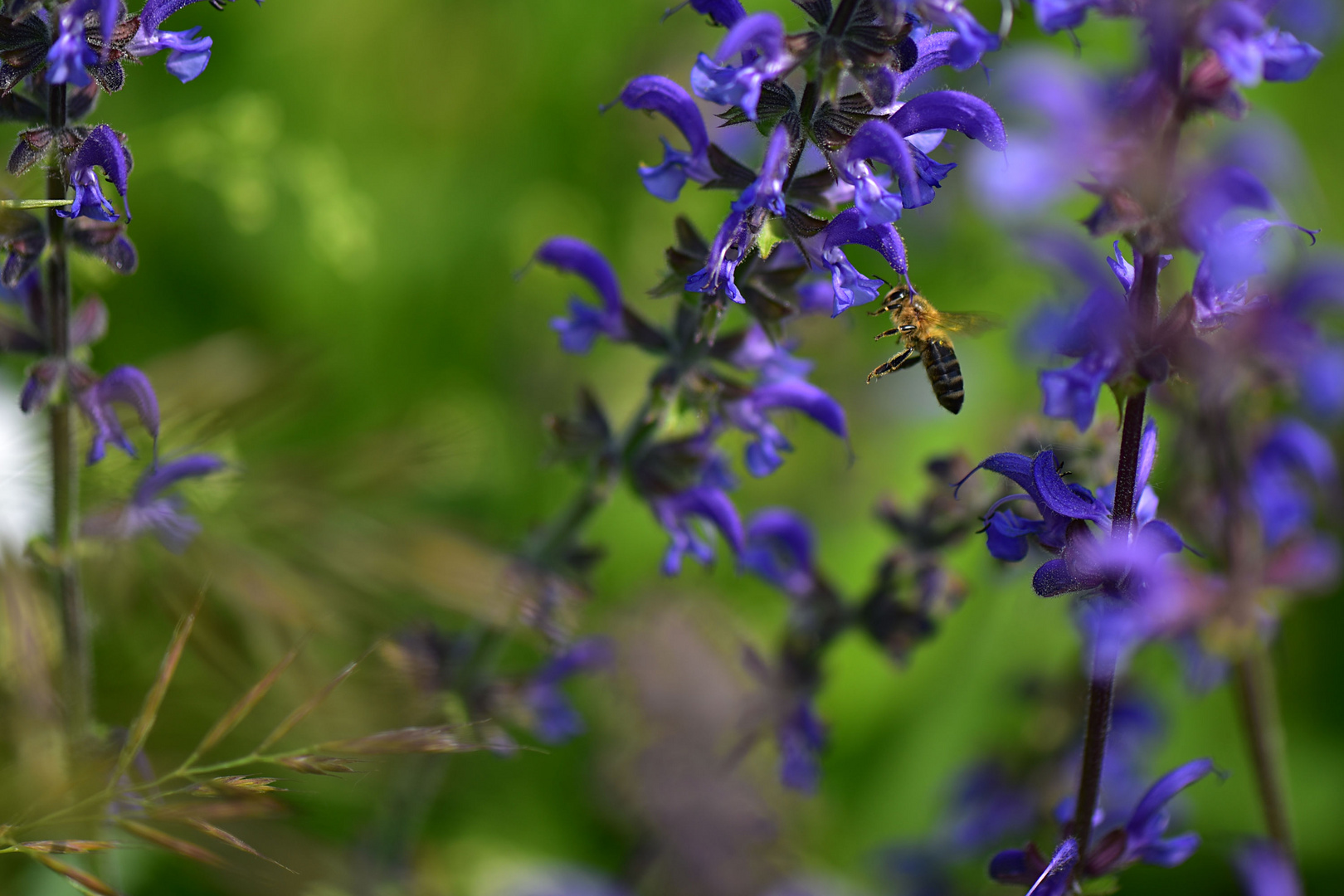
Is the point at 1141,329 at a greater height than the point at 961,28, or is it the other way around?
the point at 961,28

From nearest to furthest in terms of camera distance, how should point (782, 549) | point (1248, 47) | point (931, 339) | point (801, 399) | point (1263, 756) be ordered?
point (1248, 47)
point (801, 399)
point (931, 339)
point (1263, 756)
point (782, 549)

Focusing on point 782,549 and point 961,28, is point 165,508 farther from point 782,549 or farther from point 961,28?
point 961,28

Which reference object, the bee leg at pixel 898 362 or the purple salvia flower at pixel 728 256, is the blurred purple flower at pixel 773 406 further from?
the purple salvia flower at pixel 728 256

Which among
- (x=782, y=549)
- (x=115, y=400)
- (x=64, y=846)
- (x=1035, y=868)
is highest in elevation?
(x=115, y=400)

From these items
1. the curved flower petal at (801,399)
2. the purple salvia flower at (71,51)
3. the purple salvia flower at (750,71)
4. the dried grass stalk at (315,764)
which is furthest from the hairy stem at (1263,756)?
the purple salvia flower at (71,51)

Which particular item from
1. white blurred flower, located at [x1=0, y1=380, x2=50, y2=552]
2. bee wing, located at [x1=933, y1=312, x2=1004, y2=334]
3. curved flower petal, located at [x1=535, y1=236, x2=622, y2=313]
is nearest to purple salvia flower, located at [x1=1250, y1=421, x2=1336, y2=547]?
bee wing, located at [x1=933, y1=312, x2=1004, y2=334]

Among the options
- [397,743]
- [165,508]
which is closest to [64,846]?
[397,743]

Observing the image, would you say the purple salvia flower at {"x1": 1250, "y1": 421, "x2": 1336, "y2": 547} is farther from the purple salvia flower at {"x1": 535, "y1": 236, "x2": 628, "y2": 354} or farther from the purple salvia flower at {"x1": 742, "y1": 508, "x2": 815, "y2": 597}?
the purple salvia flower at {"x1": 535, "y1": 236, "x2": 628, "y2": 354}
